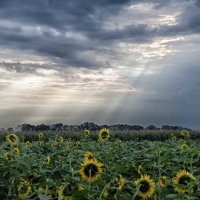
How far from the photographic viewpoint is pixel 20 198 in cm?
363

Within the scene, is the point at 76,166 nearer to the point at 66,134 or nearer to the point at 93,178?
the point at 93,178

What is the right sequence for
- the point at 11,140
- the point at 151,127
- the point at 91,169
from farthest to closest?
1. the point at 151,127
2. the point at 11,140
3. the point at 91,169

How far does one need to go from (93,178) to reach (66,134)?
1665cm

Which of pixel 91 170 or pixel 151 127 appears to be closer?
pixel 91 170

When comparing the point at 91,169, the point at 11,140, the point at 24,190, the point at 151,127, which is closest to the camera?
the point at 91,169

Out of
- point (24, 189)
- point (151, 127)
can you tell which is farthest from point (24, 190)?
point (151, 127)

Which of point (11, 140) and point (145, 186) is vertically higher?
point (11, 140)

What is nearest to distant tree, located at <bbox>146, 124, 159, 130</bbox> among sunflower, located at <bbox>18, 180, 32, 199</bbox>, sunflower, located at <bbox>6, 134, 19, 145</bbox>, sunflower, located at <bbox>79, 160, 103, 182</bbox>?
sunflower, located at <bbox>6, 134, 19, 145</bbox>

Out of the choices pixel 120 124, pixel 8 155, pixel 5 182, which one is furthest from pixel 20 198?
pixel 120 124

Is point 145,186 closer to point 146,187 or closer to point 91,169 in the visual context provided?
point 146,187

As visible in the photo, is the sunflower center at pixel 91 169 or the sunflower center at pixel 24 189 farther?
the sunflower center at pixel 24 189

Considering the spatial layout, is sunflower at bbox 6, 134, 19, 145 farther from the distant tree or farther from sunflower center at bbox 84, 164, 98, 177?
the distant tree

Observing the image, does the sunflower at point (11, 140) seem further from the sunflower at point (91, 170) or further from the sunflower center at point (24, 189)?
the sunflower at point (91, 170)

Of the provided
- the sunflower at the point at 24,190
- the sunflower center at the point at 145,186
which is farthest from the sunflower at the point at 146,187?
the sunflower at the point at 24,190
